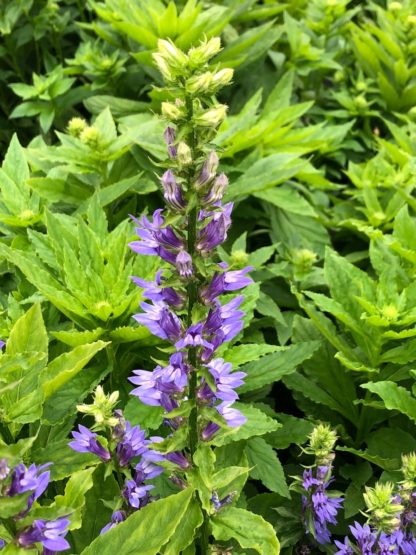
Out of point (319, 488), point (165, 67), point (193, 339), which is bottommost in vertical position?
point (319, 488)

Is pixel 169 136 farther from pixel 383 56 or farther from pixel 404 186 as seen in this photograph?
pixel 383 56

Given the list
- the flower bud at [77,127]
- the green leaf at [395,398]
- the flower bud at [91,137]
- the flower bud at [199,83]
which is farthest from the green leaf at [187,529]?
the flower bud at [77,127]

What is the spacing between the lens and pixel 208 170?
1.19 meters

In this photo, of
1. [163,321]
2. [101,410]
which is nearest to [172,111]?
[163,321]

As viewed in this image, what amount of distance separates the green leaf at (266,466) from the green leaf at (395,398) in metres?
0.38

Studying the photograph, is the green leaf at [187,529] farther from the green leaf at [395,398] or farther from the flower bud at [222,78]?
the flower bud at [222,78]

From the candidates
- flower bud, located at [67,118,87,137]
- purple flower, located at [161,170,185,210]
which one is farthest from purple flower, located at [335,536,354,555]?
flower bud, located at [67,118,87,137]

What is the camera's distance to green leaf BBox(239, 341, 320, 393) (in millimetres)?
2086

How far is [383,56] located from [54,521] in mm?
3184

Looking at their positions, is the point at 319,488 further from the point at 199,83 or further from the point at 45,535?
the point at 199,83

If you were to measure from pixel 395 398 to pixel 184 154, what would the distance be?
120 cm

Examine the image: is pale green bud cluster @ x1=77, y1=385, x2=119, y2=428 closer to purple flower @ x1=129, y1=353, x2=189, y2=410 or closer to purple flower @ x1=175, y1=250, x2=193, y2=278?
purple flower @ x1=129, y1=353, x2=189, y2=410

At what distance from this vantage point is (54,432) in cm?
193

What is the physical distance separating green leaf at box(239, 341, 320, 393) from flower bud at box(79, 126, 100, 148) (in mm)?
1073
